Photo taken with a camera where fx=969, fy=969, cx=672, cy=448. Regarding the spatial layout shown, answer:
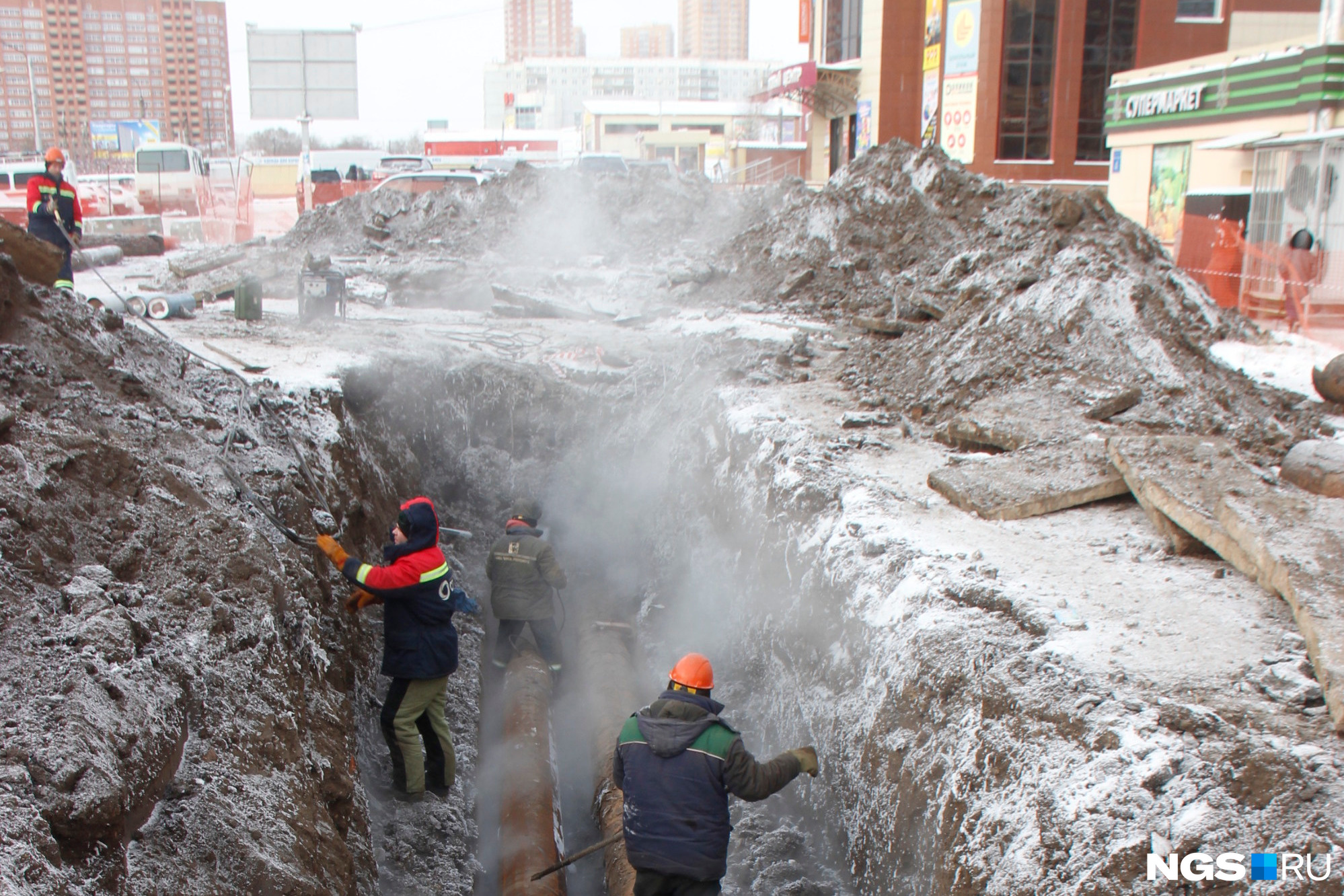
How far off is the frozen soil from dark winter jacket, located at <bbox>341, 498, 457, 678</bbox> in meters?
0.41

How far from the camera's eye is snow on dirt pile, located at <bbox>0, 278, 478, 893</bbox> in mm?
3227

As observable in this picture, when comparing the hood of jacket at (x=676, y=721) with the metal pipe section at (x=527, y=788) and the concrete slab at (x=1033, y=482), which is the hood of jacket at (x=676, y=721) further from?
the concrete slab at (x=1033, y=482)

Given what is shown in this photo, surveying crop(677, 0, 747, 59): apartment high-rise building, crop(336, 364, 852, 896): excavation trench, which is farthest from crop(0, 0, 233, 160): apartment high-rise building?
crop(677, 0, 747, 59): apartment high-rise building

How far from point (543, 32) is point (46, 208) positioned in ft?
604

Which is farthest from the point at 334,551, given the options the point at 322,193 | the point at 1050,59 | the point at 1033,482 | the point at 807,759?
the point at 1050,59

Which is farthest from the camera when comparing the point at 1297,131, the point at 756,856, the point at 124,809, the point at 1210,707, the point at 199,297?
the point at 1297,131

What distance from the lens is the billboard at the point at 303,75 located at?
2455cm

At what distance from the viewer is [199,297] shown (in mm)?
13414

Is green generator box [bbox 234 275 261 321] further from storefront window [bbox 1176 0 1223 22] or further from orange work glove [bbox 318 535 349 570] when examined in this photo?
→ storefront window [bbox 1176 0 1223 22]

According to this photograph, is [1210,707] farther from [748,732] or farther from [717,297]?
[717,297]

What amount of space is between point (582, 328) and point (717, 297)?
7.42 ft

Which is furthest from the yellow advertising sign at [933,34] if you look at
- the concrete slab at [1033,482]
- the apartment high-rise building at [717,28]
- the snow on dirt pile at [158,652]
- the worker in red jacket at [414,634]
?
the apartment high-rise building at [717,28]

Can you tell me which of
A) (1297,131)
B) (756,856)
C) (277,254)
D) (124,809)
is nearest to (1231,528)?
(756,856)

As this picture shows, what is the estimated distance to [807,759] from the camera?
446 cm
